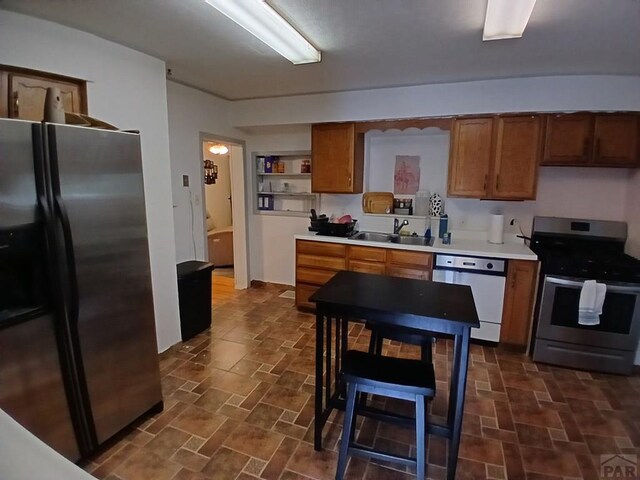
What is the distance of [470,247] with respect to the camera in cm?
346

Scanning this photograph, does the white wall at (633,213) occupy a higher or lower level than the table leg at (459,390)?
higher

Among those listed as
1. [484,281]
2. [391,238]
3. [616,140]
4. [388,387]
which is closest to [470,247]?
[484,281]

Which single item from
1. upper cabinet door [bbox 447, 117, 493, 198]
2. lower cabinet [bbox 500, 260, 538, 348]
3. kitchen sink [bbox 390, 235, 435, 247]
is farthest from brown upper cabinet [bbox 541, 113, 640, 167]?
kitchen sink [bbox 390, 235, 435, 247]

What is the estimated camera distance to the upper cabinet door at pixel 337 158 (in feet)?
13.1

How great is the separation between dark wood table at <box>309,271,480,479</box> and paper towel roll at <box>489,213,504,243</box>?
5.50ft

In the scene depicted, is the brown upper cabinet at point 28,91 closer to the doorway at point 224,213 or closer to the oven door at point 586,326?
the doorway at point 224,213

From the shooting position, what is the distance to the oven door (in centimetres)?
288

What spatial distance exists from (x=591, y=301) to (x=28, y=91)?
434 centimetres

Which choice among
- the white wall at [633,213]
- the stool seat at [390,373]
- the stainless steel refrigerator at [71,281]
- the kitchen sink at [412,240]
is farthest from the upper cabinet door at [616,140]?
the stainless steel refrigerator at [71,281]

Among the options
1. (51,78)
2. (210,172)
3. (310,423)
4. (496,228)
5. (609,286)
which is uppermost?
(51,78)

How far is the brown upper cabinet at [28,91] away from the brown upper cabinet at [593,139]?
393cm

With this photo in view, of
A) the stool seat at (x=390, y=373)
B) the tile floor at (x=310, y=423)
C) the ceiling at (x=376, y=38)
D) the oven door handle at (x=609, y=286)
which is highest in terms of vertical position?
the ceiling at (x=376, y=38)

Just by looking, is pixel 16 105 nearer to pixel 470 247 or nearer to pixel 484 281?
pixel 470 247

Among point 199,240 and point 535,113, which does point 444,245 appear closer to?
point 535,113
